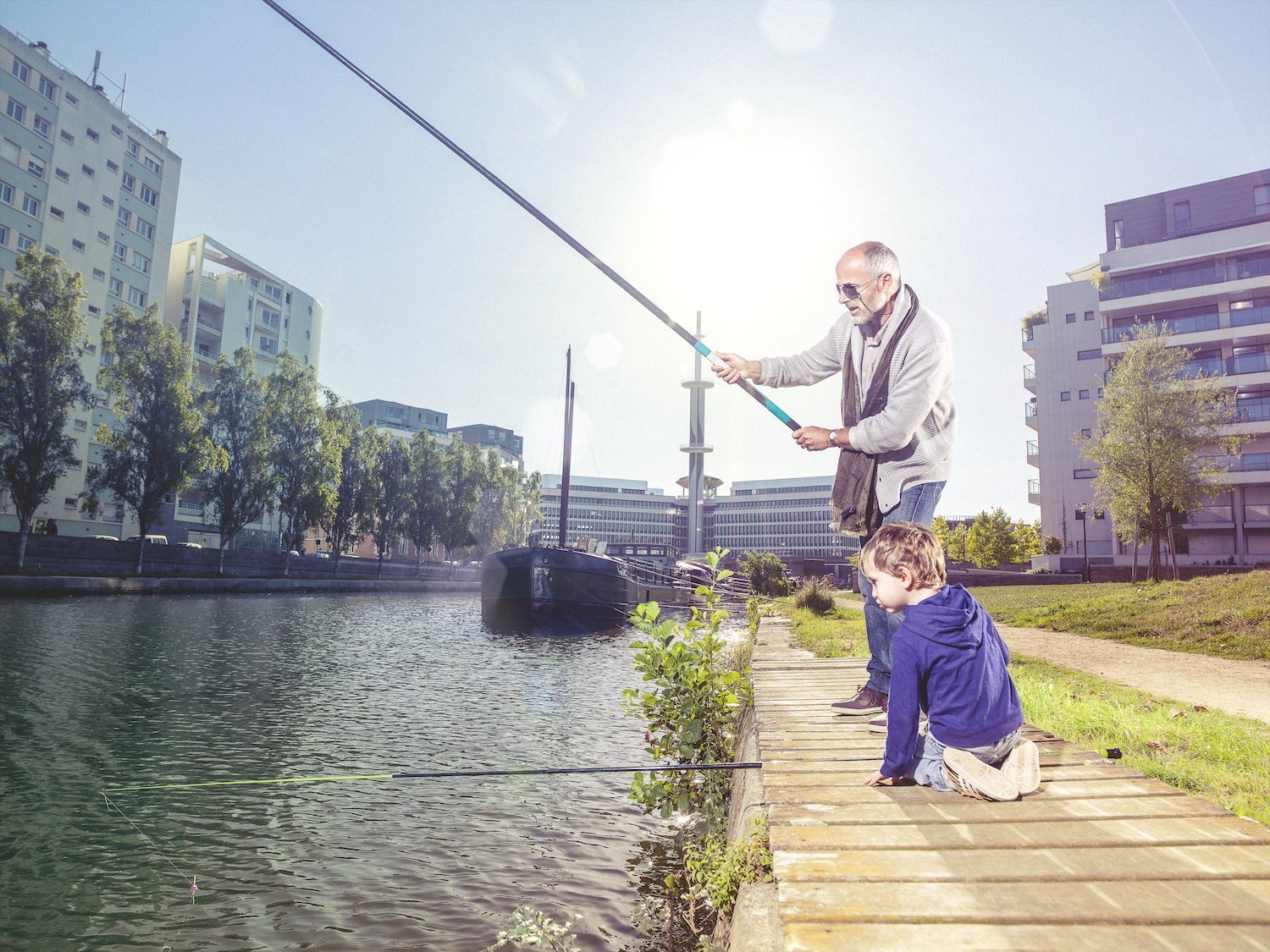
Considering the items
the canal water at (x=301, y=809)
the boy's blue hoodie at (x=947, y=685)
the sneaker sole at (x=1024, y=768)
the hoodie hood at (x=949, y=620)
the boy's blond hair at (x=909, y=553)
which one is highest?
the boy's blond hair at (x=909, y=553)

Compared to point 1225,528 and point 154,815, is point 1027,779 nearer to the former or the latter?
point 154,815

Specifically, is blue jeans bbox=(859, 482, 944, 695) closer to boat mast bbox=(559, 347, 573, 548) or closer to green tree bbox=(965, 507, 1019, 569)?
boat mast bbox=(559, 347, 573, 548)

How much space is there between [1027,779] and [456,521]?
5664 centimetres

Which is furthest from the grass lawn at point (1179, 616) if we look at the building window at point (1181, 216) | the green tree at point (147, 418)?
the building window at point (1181, 216)

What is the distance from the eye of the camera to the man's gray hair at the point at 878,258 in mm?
3701

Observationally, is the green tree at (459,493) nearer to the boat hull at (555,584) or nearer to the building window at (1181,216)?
the boat hull at (555,584)

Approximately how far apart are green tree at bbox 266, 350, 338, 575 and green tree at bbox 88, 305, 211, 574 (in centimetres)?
817

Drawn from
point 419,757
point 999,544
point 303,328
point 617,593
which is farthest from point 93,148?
point 999,544

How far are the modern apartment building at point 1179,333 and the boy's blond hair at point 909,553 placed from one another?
124 feet

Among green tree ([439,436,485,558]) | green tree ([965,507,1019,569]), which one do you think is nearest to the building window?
green tree ([965,507,1019,569])

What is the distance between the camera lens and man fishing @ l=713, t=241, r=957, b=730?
3.57 m

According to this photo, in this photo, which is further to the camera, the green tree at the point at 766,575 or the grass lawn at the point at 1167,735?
the green tree at the point at 766,575

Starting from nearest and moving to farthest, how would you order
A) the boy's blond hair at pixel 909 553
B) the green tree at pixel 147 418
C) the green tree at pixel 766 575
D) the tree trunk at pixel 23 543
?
the boy's blond hair at pixel 909 553 → the tree trunk at pixel 23 543 → the green tree at pixel 766 575 → the green tree at pixel 147 418

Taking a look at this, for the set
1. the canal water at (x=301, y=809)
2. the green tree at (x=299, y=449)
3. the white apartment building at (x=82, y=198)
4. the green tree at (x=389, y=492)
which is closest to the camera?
the canal water at (x=301, y=809)
